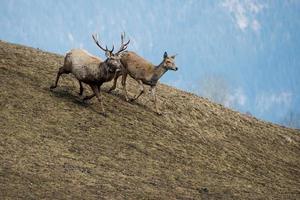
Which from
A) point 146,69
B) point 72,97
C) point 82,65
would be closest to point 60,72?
point 72,97

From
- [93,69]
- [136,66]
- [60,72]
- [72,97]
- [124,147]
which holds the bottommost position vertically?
[124,147]

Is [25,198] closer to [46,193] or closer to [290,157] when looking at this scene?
[46,193]

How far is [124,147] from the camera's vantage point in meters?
19.8

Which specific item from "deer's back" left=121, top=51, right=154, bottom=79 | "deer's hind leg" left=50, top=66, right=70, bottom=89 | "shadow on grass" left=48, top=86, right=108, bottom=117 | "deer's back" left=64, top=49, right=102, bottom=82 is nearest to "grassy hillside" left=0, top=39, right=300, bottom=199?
"shadow on grass" left=48, top=86, right=108, bottom=117

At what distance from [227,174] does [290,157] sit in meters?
6.11

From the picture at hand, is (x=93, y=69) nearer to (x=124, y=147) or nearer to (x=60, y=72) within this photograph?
(x=60, y=72)

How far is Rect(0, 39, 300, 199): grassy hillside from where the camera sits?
16.4m

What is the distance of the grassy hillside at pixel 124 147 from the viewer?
16391mm

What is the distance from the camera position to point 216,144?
929 inches

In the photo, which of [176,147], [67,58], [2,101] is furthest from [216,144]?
[2,101]

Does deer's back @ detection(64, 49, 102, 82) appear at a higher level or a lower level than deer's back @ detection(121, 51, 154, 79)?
lower

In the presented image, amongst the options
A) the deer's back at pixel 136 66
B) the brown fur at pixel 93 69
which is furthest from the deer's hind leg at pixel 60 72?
the deer's back at pixel 136 66

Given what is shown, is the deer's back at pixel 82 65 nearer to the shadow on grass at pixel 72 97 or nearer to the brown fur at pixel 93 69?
the brown fur at pixel 93 69

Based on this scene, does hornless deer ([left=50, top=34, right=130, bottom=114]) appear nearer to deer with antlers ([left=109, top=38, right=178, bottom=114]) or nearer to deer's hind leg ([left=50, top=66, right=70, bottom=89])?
Answer: deer's hind leg ([left=50, top=66, right=70, bottom=89])
